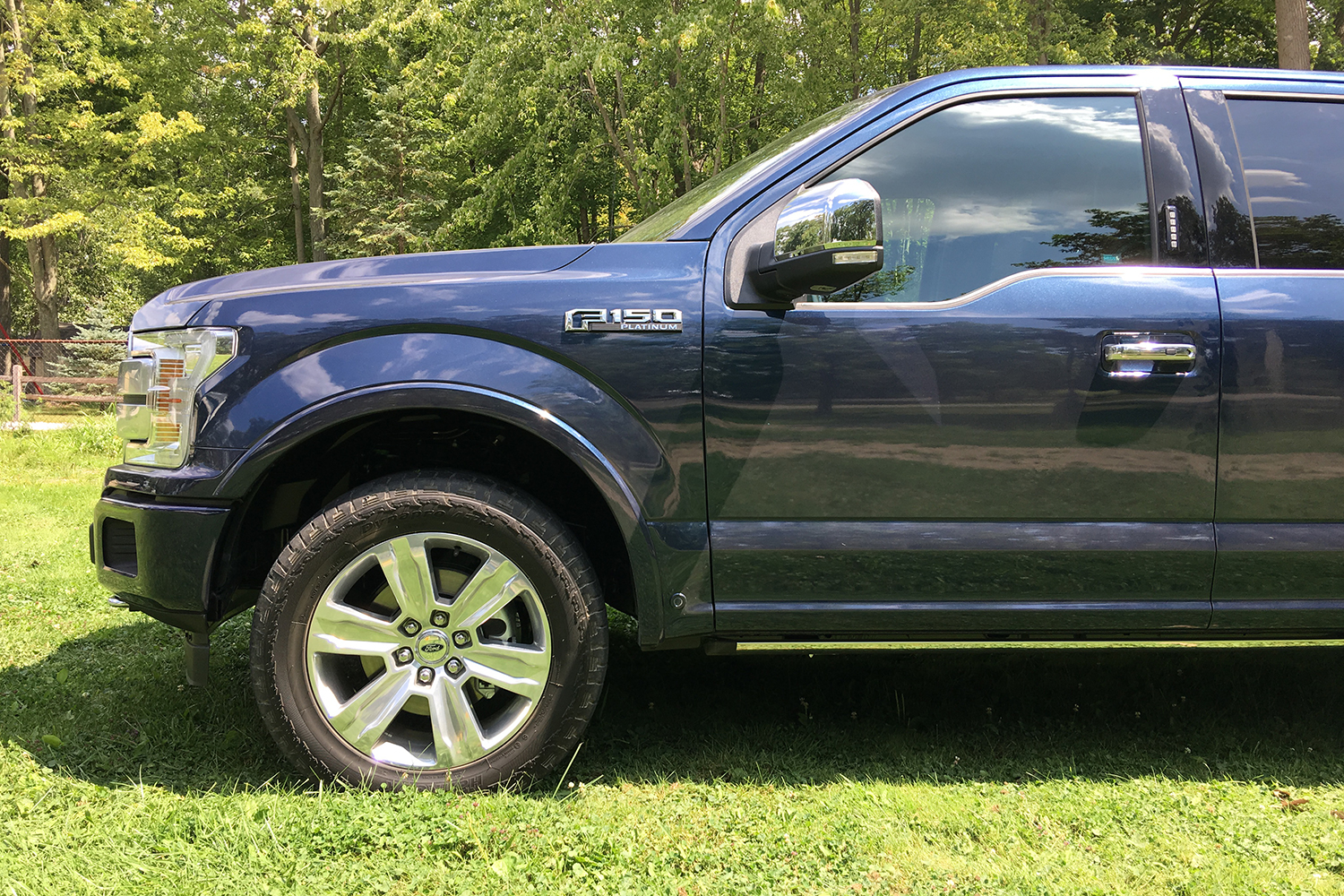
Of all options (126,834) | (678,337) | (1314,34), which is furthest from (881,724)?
(1314,34)

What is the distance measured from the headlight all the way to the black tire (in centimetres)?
44

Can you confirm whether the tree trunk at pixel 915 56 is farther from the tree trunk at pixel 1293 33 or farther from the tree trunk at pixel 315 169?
the tree trunk at pixel 315 169

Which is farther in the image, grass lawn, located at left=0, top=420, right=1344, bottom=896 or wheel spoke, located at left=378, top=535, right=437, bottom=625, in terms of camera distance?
wheel spoke, located at left=378, top=535, right=437, bottom=625

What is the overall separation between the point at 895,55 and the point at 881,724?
21790mm

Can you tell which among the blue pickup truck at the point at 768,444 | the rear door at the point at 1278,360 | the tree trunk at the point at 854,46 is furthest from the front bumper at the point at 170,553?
the tree trunk at the point at 854,46

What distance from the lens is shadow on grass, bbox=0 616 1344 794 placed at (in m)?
2.74

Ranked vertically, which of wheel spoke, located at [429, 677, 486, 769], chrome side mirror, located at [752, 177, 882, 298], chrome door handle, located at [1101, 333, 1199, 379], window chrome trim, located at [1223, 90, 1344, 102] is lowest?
wheel spoke, located at [429, 677, 486, 769]

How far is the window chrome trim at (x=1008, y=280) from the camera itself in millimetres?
2473

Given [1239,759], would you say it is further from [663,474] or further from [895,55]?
[895,55]

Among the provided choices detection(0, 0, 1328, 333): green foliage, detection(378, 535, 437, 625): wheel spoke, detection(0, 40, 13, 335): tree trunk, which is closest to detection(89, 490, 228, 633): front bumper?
detection(378, 535, 437, 625): wheel spoke

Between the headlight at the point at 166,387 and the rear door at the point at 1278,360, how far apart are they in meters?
2.65

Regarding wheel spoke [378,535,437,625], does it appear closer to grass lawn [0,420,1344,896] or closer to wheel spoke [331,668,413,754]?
wheel spoke [331,668,413,754]

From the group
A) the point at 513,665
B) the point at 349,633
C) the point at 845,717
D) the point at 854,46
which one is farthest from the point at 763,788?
the point at 854,46

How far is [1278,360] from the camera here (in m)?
2.45
